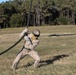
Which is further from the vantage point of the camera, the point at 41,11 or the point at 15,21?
the point at 41,11

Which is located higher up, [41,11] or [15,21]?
[41,11]

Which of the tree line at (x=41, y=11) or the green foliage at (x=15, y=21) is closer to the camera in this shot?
the green foliage at (x=15, y=21)

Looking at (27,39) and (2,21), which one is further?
(2,21)

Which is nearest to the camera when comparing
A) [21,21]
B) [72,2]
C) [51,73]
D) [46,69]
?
[51,73]

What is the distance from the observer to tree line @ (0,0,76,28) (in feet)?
284

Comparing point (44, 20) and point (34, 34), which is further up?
point (34, 34)

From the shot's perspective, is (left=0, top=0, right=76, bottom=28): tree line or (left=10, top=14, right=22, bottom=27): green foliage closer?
(left=10, top=14, right=22, bottom=27): green foliage

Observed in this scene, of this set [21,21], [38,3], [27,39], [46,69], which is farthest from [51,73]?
[38,3]

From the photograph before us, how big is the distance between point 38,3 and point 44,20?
29.9 ft

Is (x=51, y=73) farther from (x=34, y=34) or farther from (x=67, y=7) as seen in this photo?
(x=67, y=7)

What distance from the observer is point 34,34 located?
34.5ft

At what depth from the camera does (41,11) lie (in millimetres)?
94875

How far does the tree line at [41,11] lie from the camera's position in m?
86.5

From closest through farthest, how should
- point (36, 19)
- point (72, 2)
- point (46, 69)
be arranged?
point (46, 69) → point (72, 2) → point (36, 19)
